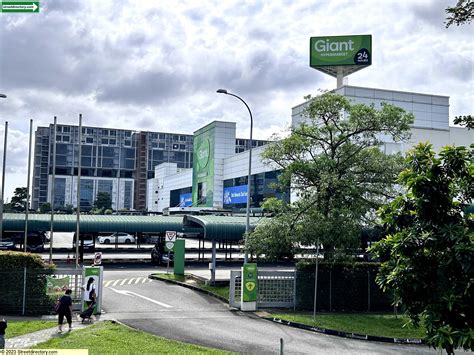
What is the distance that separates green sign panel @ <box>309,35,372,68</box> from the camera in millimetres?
54500

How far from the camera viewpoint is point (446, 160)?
10227mm

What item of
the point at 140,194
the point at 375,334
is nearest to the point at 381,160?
the point at 375,334

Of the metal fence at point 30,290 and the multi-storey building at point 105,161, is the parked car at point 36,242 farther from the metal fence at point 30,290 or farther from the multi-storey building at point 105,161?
the multi-storey building at point 105,161

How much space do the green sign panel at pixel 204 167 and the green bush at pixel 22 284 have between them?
58.3 meters

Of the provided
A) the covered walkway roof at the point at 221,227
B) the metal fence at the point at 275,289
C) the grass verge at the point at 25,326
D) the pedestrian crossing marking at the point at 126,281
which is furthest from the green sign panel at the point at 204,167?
the grass verge at the point at 25,326

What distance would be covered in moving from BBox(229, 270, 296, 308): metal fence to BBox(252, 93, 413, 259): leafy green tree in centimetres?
185

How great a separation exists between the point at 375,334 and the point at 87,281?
11.3 meters

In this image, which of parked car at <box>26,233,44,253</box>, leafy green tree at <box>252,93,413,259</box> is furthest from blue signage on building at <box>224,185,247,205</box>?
leafy green tree at <box>252,93,413,259</box>

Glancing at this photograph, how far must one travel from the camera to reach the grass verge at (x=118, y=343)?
14.4 m

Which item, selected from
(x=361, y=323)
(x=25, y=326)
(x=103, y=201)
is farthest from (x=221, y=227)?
(x=103, y=201)

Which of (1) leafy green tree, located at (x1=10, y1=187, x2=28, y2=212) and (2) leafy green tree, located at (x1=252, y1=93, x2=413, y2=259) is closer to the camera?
(2) leafy green tree, located at (x1=252, y1=93, x2=413, y2=259)

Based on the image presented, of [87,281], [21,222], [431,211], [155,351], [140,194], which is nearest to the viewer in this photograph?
[431,211]

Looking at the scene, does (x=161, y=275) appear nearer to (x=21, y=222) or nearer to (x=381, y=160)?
(x=21, y=222)

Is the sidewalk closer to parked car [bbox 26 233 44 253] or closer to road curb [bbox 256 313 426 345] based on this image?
road curb [bbox 256 313 426 345]
